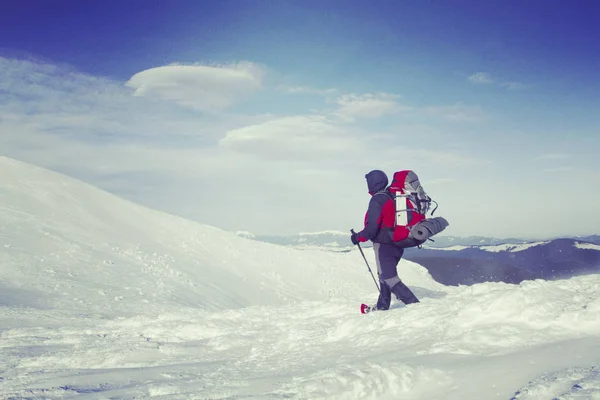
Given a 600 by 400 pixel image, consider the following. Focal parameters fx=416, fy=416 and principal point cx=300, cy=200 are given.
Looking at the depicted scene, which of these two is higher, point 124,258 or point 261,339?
point 124,258

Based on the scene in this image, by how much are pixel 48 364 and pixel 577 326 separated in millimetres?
5894

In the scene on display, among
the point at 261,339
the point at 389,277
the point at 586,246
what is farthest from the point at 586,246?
the point at 261,339

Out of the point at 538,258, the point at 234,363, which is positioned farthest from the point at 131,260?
the point at 538,258

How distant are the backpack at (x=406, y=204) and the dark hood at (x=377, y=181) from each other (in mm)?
125

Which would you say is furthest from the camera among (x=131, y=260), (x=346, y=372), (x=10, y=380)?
(x=131, y=260)

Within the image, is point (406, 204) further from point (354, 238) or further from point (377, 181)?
point (354, 238)

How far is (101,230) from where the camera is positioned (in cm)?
1605

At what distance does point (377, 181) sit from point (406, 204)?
24.2 inches

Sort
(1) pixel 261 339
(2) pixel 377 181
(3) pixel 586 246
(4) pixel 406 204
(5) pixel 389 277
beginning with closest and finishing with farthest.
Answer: (1) pixel 261 339, (4) pixel 406 204, (5) pixel 389 277, (2) pixel 377 181, (3) pixel 586 246

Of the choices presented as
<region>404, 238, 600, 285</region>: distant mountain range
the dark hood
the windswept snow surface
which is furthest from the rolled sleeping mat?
<region>404, 238, 600, 285</region>: distant mountain range

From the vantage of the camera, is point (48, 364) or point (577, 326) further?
point (48, 364)

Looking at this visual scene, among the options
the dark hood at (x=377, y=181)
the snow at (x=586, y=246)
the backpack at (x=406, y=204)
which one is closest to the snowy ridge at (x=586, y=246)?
the snow at (x=586, y=246)

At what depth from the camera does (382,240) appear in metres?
6.85

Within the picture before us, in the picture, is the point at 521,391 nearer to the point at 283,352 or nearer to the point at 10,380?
the point at 283,352
